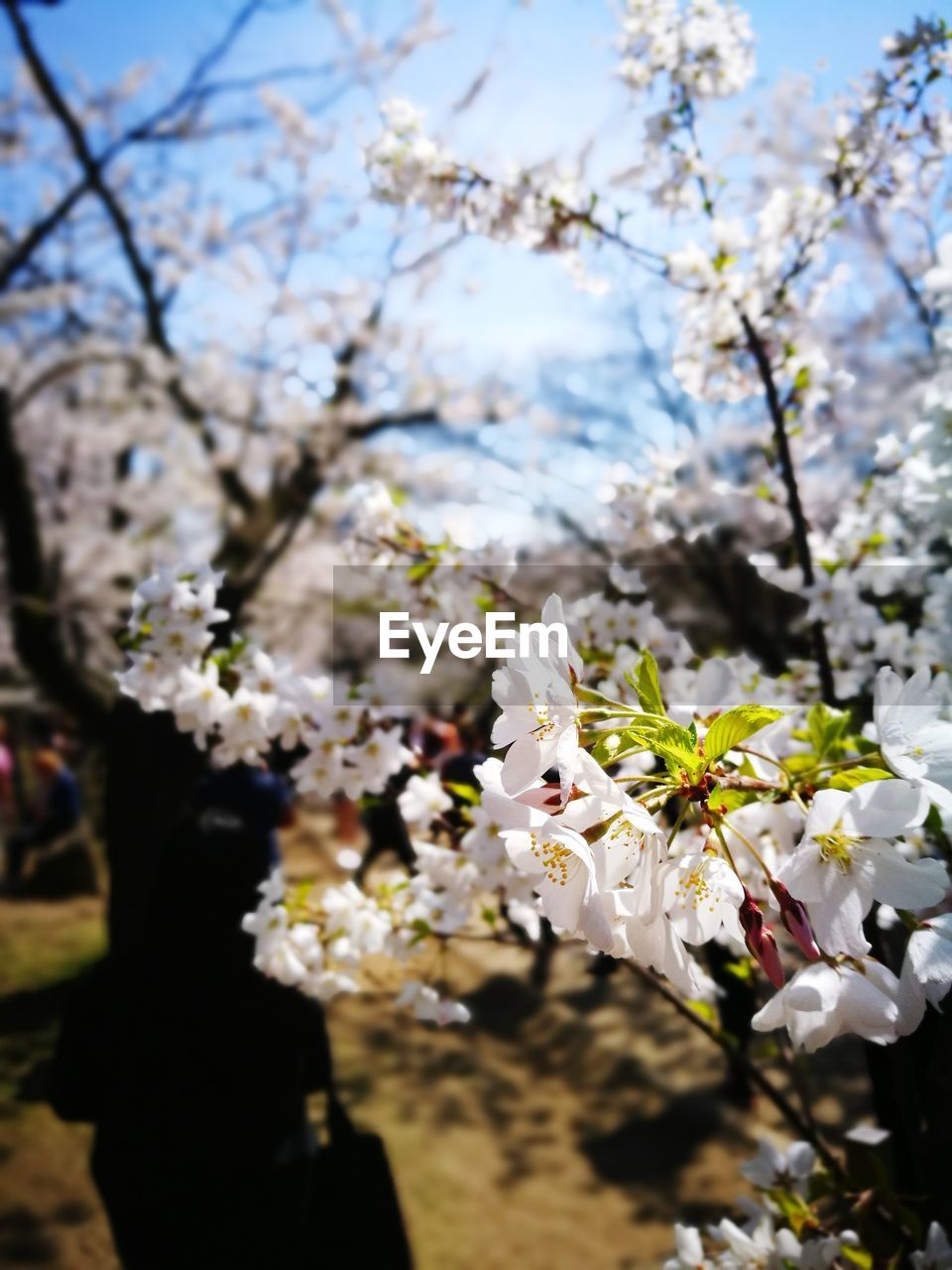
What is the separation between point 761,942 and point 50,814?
23.8 feet

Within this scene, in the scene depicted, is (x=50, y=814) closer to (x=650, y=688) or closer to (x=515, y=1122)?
(x=515, y=1122)

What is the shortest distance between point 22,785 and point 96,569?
163 inches

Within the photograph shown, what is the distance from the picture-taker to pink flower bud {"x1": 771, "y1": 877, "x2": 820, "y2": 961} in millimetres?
664

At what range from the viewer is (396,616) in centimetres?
186

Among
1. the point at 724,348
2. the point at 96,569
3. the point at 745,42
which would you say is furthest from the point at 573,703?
the point at 96,569

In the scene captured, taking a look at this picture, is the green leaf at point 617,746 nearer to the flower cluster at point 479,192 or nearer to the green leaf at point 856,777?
the green leaf at point 856,777

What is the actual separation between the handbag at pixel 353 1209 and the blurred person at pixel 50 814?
192 inches

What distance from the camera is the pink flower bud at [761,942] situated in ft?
2.12

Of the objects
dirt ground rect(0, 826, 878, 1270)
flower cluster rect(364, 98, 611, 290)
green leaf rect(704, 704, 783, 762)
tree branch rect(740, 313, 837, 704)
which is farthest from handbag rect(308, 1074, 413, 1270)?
flower cluster rect(364, 98, 611, 290)

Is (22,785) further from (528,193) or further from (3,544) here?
(528,193)

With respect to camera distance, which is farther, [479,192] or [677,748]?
[479,192]

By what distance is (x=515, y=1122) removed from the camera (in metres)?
3.56

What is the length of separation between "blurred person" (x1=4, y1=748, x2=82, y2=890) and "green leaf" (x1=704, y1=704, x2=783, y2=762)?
6981 millimetres

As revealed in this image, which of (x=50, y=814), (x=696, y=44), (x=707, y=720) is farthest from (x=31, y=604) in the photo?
(x=707, y=720)
